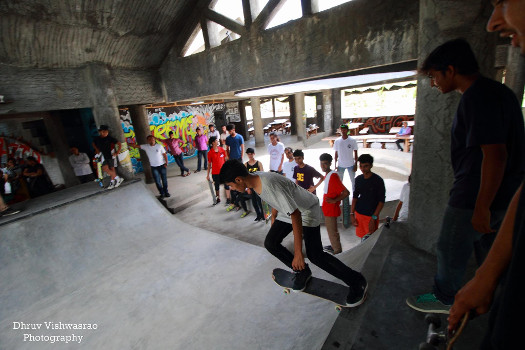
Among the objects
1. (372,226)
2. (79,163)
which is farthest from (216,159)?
(79,163)

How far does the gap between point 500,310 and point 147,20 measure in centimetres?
612

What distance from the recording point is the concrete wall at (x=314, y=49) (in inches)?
115

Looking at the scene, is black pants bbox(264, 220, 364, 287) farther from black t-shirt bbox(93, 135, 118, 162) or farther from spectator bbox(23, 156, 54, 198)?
spectator bbox(23, 156, 54, 198)

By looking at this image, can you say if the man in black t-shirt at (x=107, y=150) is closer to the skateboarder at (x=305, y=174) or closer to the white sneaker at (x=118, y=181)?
the white sneaker at (x=118, y=181)

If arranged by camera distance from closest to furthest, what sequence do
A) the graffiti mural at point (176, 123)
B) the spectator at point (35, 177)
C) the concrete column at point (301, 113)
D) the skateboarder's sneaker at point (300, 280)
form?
the skateboarder's sneaker at point (300, 280), the spectator at point (35, 177), the graffiti mural at point (176, 123), the concrete column at point (301, 113)

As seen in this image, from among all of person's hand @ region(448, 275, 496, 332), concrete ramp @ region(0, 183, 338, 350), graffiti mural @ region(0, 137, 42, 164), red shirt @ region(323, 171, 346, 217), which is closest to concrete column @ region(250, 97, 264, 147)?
graffiti mural @ region(0, 137, 42, 164)

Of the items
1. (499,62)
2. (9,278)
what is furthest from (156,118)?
(499,62)

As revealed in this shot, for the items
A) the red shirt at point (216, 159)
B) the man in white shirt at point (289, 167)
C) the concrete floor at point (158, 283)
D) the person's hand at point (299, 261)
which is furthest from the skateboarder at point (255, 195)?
the person's hand at point (299, 261)

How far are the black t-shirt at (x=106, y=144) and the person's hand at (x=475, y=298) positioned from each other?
663 cm

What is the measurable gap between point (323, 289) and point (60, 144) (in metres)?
10.7

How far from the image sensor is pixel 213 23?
4988 millimetres

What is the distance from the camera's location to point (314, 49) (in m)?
3.65

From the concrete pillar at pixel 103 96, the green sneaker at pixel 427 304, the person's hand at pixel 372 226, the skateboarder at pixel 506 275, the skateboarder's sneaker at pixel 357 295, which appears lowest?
the person's hand at pixel 372 226

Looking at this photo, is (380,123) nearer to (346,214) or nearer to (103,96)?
(346,214)
